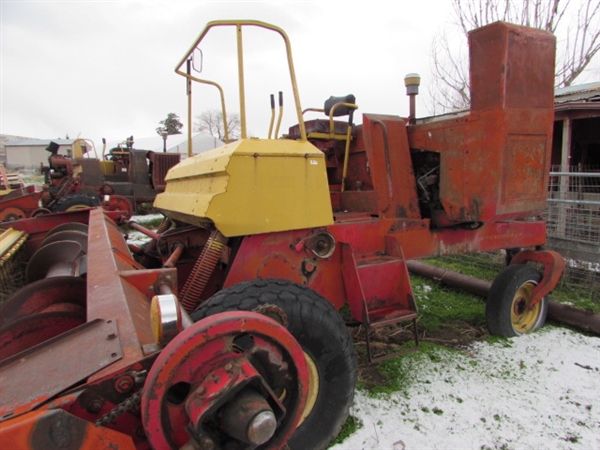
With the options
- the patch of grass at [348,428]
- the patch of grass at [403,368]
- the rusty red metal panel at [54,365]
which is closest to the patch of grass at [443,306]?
the patch of grass at [403,368]

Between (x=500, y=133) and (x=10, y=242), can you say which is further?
(x=10, y=242)

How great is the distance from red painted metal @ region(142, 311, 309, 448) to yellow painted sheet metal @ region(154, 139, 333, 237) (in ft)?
3.35

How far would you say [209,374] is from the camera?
4.60 ft

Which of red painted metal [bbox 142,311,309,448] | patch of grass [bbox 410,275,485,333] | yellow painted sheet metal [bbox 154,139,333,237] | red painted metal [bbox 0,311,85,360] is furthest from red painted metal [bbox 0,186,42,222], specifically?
red painted metal [bbox 142,311,309,448]

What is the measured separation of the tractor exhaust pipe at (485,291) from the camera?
12.9ft

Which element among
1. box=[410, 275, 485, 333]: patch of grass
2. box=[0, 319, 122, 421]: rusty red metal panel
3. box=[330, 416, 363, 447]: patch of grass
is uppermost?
box=[0, 319, 122, 421]: rusty red metal panel

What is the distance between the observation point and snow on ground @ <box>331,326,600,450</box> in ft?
8.17

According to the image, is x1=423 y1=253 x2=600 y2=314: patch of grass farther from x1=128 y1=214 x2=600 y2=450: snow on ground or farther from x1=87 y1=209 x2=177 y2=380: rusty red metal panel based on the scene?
x1=87 y1=209 x2=177 y2=380: rusty red metal panel

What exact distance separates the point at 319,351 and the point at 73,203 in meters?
8.70

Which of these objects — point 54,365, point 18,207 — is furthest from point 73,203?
point 54,365

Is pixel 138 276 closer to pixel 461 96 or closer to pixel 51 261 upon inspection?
pixel 51 261

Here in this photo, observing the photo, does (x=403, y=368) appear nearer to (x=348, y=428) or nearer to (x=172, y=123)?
(x=348, y=428)

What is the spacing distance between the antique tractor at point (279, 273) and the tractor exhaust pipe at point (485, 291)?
0.21 meters

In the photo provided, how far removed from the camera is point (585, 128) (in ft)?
34.0
